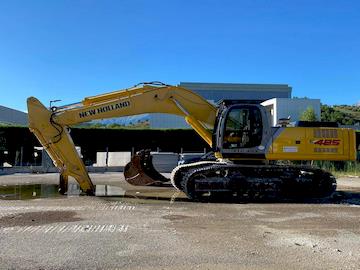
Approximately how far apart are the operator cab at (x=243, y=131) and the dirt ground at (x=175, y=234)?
153 cm

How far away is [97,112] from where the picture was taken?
12.7 m

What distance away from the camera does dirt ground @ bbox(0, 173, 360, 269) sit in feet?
18.8

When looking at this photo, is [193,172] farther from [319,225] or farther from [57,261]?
[57,261]

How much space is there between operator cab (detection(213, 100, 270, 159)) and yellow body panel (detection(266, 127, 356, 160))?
1.17ft

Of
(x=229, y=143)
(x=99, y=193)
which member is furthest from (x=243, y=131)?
(x=99, y=193)

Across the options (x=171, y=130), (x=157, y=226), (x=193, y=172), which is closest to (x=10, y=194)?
(x=193, y=172)

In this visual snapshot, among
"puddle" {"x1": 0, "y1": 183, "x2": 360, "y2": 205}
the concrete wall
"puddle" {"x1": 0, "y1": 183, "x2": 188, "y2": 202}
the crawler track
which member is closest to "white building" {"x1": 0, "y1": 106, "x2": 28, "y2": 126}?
the concrete wall

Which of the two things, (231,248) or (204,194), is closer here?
(231,248)

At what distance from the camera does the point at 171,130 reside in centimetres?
3422

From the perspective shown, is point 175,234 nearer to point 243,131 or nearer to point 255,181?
point 255,181

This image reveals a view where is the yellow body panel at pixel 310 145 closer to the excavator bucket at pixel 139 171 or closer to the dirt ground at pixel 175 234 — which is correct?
the dirt ground at pixel 175 234

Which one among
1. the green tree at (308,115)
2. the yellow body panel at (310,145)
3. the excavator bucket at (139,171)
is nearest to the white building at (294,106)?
the green tree at (308,115)

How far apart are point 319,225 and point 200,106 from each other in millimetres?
5934

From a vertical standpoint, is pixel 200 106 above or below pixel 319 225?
above
